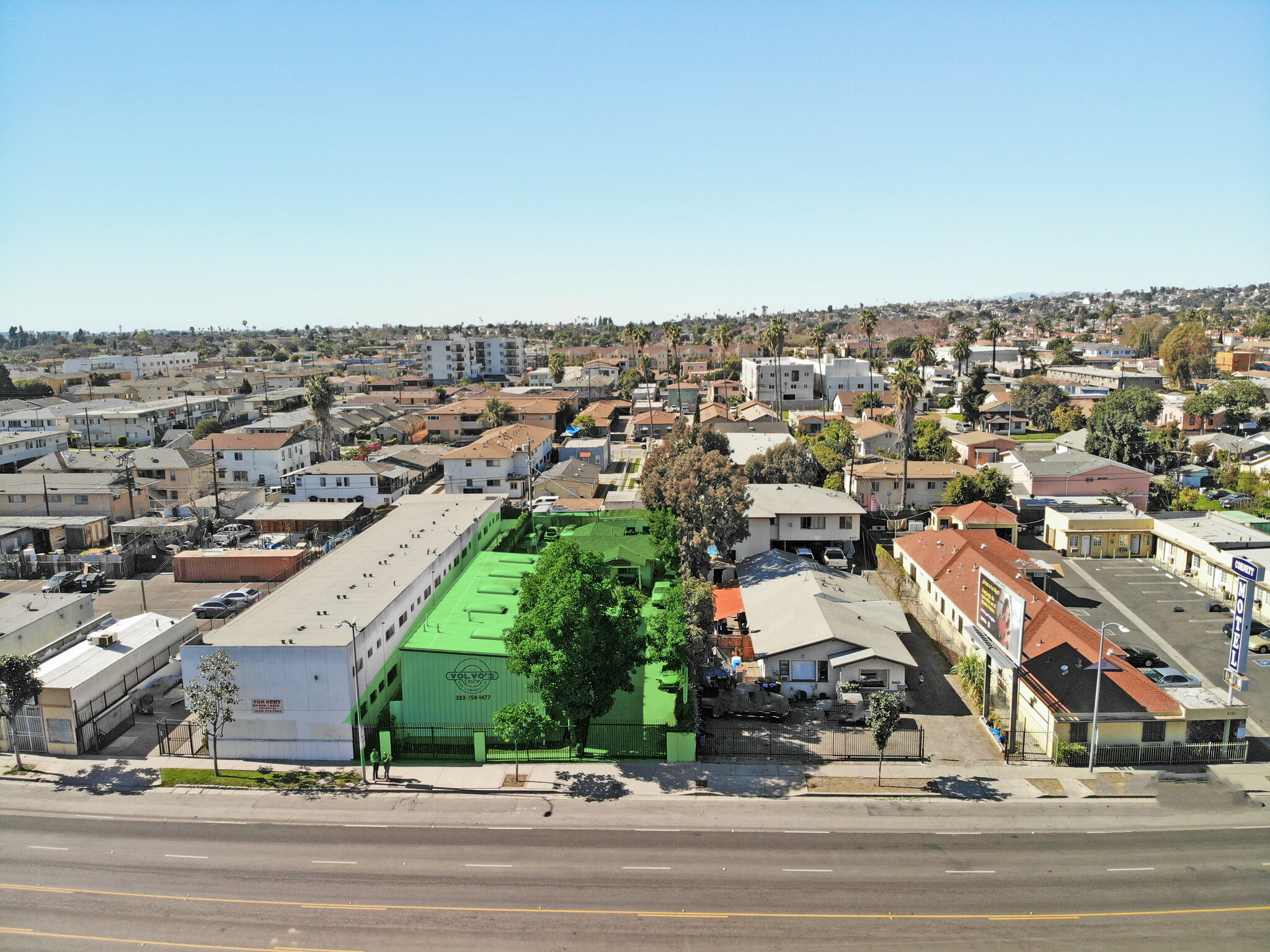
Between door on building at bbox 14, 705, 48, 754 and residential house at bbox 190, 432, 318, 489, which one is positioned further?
residential house at bbox 190, 432, 318, 489

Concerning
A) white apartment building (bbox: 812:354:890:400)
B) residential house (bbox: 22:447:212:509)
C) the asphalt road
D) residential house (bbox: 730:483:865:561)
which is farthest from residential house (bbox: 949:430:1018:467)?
residential house (bbox: 22:447:212:509)

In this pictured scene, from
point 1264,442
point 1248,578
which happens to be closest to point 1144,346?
point 1264,442

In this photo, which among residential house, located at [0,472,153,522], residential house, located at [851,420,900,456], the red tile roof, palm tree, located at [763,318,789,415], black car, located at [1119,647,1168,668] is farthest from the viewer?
palm tree, located at [763,318,789,415]

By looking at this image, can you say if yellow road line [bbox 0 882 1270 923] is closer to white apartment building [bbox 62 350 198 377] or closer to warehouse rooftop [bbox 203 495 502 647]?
warehouse rooftop [bbox 203 495 502 647]

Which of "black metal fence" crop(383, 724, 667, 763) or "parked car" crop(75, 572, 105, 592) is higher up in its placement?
"parked car" crop(75, 572, 105, 592)

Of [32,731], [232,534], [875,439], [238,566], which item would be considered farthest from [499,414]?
[32,731]

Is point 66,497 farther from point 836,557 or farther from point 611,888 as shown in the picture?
point 611,888

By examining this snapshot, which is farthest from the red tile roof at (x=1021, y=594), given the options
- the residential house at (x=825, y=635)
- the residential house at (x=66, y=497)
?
the residential house at (x=66, y=497)
